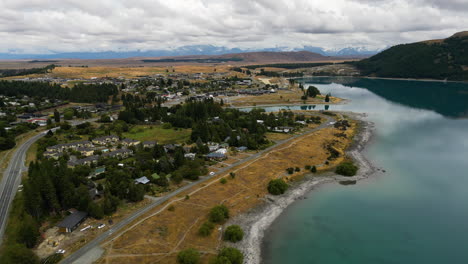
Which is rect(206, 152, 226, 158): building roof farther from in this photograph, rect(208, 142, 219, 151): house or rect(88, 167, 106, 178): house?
rect(88, 167, 106, 178): house

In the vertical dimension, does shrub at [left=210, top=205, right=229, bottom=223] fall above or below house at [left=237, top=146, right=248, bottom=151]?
below

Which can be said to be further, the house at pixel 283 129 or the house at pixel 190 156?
the house at pixel 283 129

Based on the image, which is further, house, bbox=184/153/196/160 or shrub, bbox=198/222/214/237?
house, bbox=184/153/196/160

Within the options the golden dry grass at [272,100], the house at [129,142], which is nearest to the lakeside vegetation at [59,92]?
the golden dry grass at [272,100]

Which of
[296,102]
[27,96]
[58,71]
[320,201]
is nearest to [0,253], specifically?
[320,201]

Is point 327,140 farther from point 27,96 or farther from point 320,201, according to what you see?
point 27,96

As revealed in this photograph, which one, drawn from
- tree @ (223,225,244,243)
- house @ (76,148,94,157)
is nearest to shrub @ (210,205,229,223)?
tree @ (223,225,244,243)

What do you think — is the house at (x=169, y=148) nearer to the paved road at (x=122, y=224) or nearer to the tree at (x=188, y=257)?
the paved road at (x=122, y=224)
